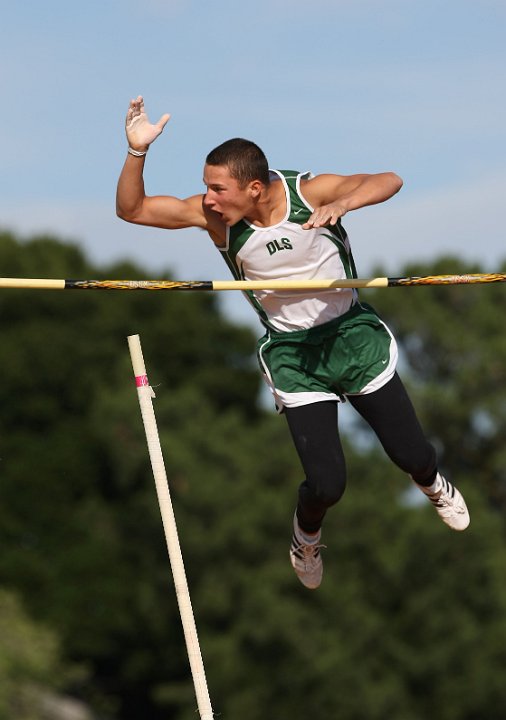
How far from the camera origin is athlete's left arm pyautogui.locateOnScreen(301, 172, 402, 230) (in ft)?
28.3

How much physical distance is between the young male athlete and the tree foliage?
28149 millimetres

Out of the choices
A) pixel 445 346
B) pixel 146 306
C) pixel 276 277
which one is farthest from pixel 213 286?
pixel 445 346

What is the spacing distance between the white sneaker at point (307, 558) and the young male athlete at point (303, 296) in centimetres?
44

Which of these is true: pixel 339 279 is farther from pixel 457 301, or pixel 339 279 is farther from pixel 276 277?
pixel 457 301

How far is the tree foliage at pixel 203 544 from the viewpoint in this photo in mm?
38250

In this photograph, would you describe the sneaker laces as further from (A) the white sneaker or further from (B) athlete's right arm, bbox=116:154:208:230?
(B) athlete's right arm, bbox=116:154:208:230

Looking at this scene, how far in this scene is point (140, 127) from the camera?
9086 millimetres

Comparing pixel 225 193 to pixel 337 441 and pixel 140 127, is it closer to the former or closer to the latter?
pixel 140 127

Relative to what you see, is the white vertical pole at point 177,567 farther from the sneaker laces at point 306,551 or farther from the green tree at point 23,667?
the green tree at point 23,667

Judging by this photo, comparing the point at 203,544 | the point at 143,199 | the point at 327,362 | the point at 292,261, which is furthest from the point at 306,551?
the point at 203,544

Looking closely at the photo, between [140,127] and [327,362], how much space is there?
5.51 ft

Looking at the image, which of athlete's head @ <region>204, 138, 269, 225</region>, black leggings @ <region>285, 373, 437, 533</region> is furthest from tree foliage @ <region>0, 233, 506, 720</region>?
athlete's head @ <region>204, 138, 269, 225</region>

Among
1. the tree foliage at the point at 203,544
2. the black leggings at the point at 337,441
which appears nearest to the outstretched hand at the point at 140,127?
the black leggings at the point at 337,441

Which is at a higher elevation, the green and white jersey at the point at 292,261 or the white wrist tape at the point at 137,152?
the white wrist tape at the point at 137,152
